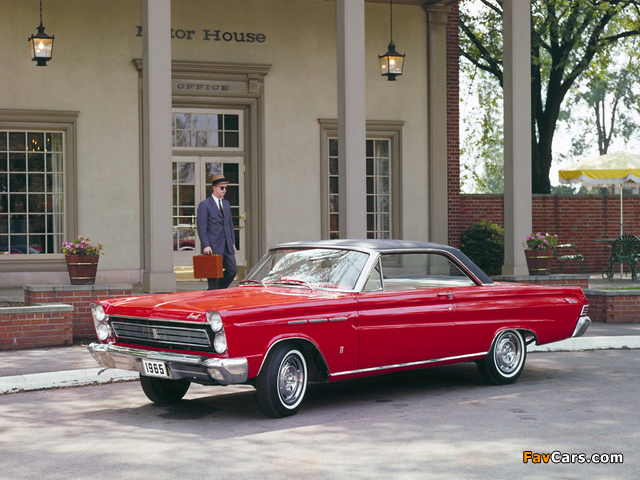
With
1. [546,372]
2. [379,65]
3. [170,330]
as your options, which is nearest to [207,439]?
[170,330]

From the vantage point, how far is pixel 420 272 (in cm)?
771

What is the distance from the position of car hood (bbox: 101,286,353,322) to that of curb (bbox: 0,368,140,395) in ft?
4.20

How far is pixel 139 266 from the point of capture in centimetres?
1543

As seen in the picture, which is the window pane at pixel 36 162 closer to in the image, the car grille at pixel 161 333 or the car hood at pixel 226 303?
the car hood at pixel 226 303

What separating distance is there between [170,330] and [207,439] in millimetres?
974

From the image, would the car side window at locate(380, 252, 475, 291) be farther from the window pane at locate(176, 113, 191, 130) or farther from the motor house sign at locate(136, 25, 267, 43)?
the motor house sign at locate(136, 25, 267, 43)

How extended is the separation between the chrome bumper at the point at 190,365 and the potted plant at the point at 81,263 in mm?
4540

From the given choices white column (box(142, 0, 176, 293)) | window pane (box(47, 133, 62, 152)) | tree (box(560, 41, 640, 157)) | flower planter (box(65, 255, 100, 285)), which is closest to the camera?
flower planter (box(65, 255, 100, 285))

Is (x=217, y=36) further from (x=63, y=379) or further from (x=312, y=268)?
(x=312, y=268)

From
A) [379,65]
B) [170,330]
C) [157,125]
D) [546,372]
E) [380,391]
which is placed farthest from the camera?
[379,65]

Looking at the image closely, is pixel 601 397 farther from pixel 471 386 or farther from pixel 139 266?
pixel 139 266

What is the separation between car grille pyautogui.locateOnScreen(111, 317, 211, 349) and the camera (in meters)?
6.16

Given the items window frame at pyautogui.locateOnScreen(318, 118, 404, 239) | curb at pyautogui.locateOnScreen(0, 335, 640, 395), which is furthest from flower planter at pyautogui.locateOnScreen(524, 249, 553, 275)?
curb at pyautogui.locateOnScreen(0, 335, 640, 395)

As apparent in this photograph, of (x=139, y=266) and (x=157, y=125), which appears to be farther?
(x=139, y=266)
